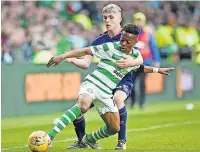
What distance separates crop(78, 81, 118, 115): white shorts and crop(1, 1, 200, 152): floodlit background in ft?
2.84

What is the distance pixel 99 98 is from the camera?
400 inches

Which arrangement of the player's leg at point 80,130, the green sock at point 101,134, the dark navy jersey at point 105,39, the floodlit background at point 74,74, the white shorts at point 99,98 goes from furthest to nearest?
the floodlit background at point 74,74 → the player's leg at point 80,130 → the dark navy jersey at point 105,39 → the green sock at point 101,134 → the white shorts at point 99,98

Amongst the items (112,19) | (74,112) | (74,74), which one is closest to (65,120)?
(74,112)

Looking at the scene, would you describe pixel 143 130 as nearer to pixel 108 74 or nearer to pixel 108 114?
pixel 108 114

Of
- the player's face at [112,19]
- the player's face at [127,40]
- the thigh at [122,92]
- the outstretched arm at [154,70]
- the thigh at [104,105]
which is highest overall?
the player's face at [112,19]

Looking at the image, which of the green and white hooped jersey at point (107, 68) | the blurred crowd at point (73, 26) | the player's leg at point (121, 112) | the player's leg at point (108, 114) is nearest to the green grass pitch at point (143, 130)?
the player's leg at point (121, 112)

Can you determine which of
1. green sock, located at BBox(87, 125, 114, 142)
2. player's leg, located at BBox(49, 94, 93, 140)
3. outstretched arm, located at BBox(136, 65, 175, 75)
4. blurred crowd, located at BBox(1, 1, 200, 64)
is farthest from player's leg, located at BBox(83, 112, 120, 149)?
blurred crowd, located at BBox(1, 1, 200, 64)

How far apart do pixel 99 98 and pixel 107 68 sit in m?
0.41

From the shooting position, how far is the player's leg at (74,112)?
9.84 metres

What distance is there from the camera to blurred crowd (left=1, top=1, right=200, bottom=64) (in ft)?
67.0

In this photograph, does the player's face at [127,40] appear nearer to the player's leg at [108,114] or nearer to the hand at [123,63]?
the hand at [123,63]

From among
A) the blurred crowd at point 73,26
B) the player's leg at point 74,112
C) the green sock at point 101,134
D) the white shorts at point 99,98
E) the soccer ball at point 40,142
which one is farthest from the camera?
the blurred crowd at point 73,26

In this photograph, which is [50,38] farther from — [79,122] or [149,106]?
[79,122]

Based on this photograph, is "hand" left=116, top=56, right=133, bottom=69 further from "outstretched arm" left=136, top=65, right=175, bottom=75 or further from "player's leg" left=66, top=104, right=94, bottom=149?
"player's leg" left=66, top=104, right=94, bottom=149
